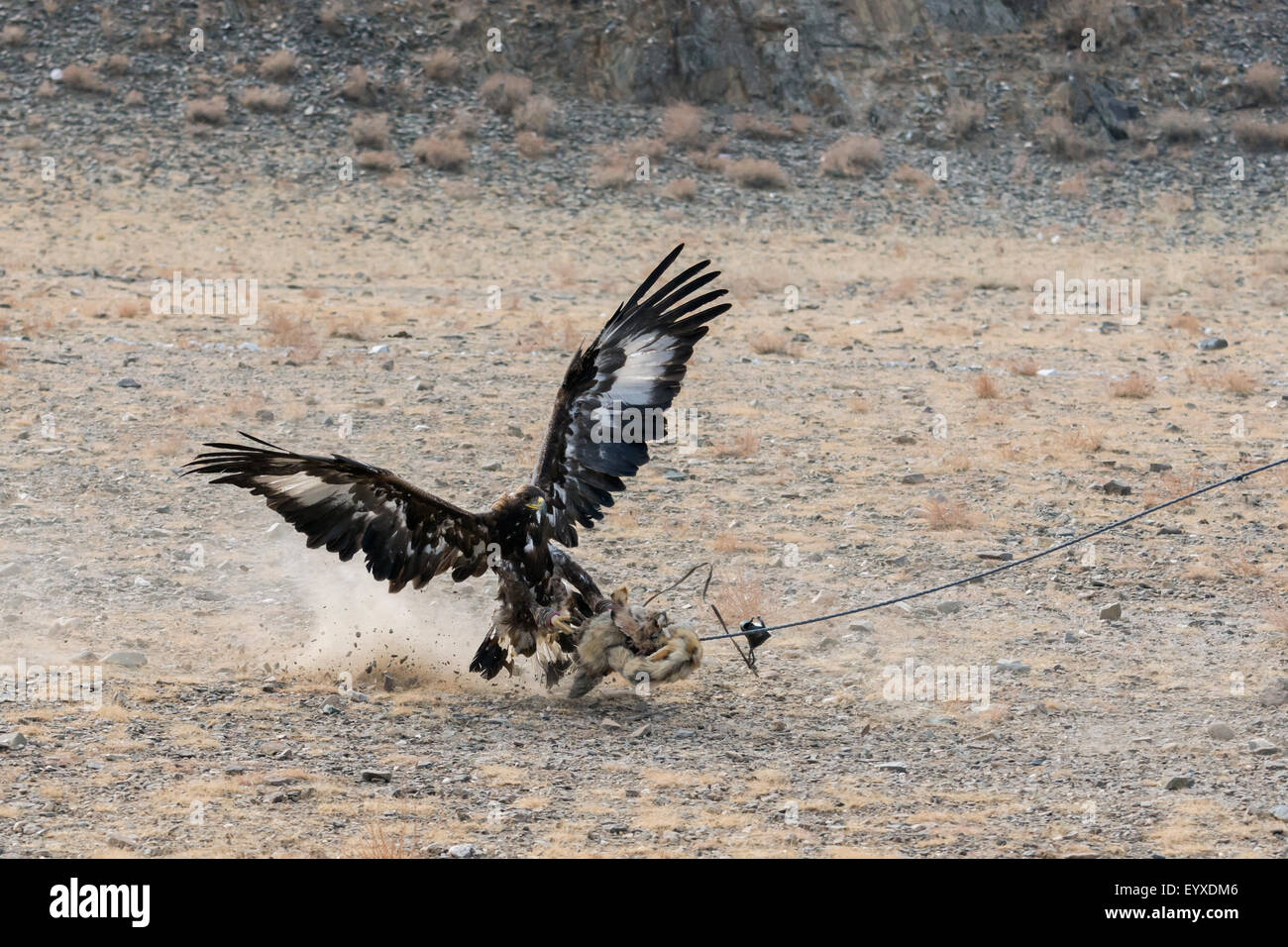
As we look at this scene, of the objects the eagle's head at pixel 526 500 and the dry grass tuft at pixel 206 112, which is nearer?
the eagle's head at pixel 526 500

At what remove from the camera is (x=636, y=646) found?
295 inches

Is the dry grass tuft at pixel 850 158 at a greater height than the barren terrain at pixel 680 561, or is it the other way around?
the dry grass tuft at pixel 850 158

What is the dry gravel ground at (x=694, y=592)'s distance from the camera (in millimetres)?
6258

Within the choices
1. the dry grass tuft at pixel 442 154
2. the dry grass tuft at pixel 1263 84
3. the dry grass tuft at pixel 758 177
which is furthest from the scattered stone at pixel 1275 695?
the dry grass tuft at pixel 1263 84

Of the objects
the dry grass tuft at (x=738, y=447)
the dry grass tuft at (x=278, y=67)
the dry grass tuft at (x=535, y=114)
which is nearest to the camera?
the dry grass tuft at (x=738, y=447)

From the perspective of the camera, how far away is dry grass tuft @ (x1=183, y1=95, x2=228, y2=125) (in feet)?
88.3

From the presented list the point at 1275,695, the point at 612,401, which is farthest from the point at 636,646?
the point at 1275,695

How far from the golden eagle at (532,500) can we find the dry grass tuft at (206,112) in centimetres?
2042

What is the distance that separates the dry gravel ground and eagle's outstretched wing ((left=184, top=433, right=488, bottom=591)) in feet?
2.36

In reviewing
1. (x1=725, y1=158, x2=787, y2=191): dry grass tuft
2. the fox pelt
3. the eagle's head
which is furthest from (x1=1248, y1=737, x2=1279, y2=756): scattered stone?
(x1=725, y1=158, x2=787, y2=191): dry grass tuft

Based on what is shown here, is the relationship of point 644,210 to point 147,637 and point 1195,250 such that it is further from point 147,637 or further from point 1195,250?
point 147,637

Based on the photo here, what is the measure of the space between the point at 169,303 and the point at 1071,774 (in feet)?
46.6

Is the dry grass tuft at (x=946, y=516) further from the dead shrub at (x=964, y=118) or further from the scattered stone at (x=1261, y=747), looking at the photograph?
the dead shrub at (x=964, y=118)

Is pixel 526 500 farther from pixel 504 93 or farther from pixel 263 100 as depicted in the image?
pixel 504 93
